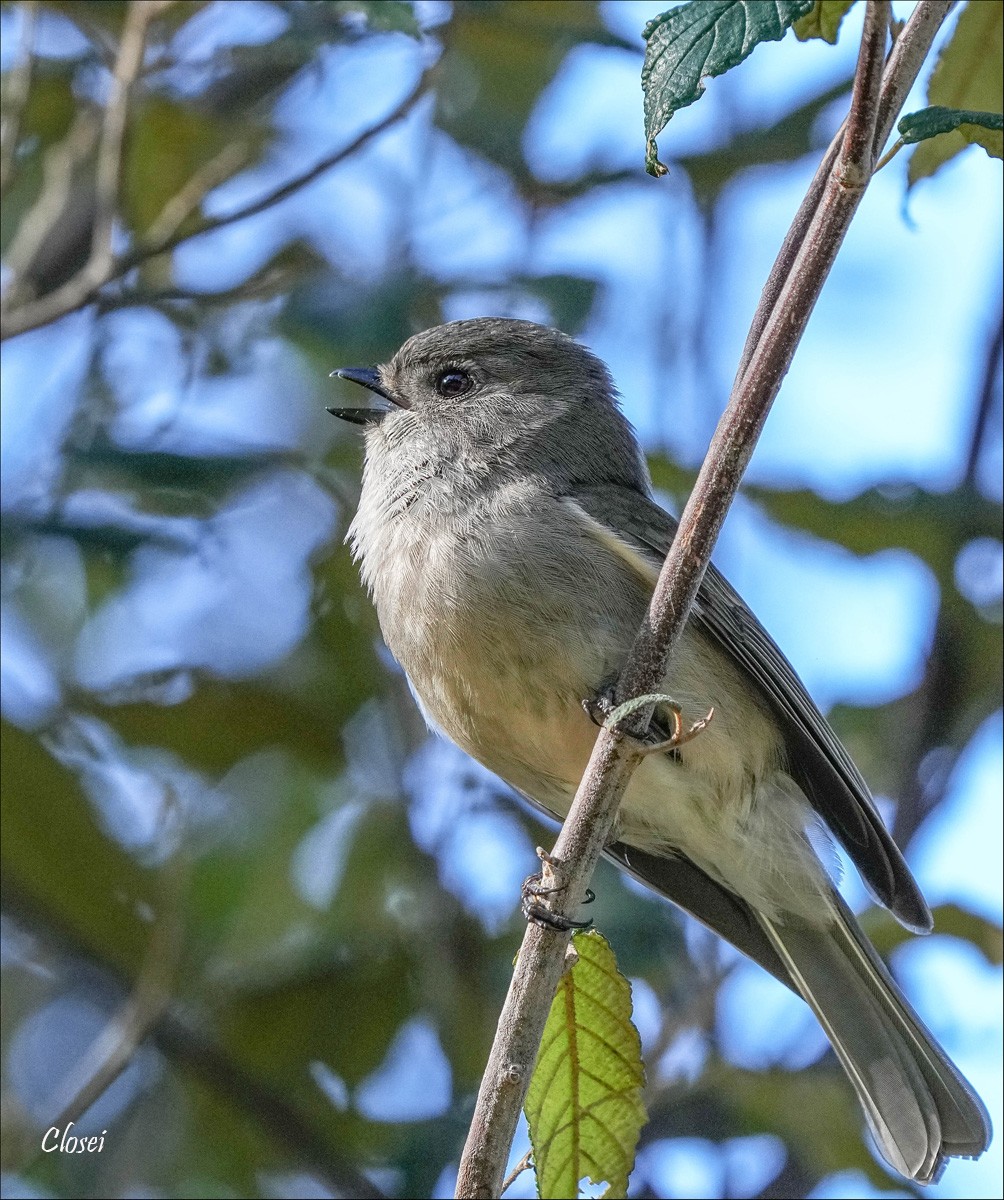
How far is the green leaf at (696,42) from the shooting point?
6.38ft

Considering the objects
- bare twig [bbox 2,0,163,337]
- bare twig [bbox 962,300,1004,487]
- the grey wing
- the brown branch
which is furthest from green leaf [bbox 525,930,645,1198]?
bare twig [bbox 962,300,1004,487]

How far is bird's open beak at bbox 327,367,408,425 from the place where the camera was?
4.37 m

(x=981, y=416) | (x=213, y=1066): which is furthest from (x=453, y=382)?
(x=213, y=1066)

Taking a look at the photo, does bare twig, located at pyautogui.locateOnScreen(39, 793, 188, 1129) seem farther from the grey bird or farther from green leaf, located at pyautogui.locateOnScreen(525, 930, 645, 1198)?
green leaf, located at pyautogui.locateOnScreen(525, 930, 645, 1198)

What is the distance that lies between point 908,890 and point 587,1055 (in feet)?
4.56

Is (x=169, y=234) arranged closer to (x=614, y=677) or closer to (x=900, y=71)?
(x=614, y=677)

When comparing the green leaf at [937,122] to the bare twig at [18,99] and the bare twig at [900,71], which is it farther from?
the bare twig at [18,99]

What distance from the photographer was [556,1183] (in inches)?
92.0

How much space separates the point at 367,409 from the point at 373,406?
81mm

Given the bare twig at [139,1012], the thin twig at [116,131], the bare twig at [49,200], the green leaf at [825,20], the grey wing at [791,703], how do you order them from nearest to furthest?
the green leaf at [825,20] < the grey wing at [791,703] < the bare twig at [139,1012] < the thin twig at [116,131] < the bare twig at [49,200]

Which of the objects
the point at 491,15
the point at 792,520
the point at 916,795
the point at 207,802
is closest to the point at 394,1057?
the point at 207,802

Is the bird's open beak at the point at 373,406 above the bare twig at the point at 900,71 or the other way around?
the other way around

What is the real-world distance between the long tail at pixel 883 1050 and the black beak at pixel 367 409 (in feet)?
5.92

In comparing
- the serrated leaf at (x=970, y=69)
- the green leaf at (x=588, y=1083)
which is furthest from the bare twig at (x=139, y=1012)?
the serrated leaf at (x=970, y=69)
